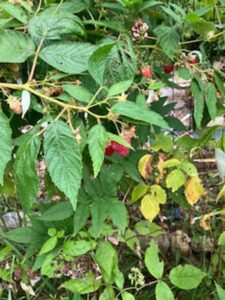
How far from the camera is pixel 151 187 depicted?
1269 mm

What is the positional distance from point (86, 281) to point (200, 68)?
0.55 m

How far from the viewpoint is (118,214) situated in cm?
113

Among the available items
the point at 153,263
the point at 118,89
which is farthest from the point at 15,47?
the point at 153,263

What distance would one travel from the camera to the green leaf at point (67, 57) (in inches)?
32.9

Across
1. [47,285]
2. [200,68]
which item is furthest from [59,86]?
[47,285]

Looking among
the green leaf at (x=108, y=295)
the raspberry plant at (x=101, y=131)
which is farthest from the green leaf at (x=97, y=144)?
the green leaf at (x=108, y=295)

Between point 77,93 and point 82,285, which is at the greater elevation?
point 77,93

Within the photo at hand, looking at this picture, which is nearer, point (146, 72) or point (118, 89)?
point (118, 89)

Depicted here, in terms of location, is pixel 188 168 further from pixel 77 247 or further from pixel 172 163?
pixel 77 247

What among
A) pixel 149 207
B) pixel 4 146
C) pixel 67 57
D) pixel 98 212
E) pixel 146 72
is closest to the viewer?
pixel 4 146

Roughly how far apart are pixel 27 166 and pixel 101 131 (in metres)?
0.11

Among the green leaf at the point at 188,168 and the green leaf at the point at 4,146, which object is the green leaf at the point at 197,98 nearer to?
the green leaf at the point at 188,168

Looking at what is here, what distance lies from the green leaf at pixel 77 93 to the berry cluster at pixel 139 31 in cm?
27

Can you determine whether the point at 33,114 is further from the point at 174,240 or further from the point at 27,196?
the point at 174,240
